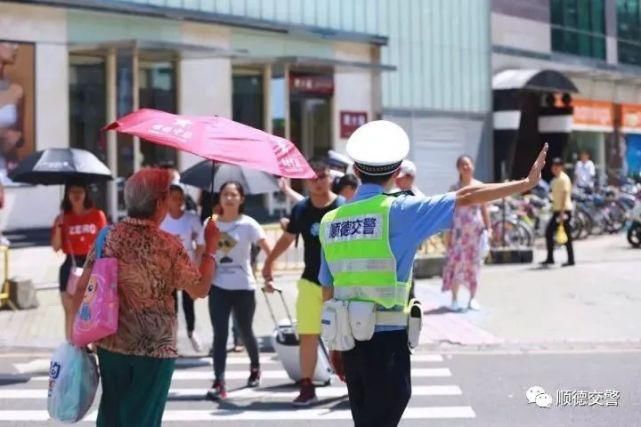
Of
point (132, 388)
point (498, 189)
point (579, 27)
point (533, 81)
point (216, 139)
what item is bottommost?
point (132, 388)

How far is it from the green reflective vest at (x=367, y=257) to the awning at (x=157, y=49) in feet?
53.7

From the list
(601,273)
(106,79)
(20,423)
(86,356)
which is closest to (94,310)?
(86,356)

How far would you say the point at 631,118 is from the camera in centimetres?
3891

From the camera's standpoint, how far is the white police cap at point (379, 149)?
4691 mm

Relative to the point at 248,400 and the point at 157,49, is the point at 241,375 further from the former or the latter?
the point at 157,49

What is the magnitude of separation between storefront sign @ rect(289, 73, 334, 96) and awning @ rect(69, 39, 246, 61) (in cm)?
327

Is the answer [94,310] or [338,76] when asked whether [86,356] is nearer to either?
[94,310]

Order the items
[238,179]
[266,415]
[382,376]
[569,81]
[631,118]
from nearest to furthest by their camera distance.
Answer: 1. [382,376]
2. [266,415]
3. [238,179]
4. [569,81]
5. [631,118]

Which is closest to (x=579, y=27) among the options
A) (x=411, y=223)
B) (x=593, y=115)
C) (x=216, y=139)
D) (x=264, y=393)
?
(x=593, y=115)

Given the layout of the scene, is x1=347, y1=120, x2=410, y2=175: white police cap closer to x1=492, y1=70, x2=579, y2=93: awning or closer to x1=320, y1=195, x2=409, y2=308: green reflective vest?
x1=320, y1=195, x2=409, y2=308: green reflective vest

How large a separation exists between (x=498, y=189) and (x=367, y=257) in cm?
67

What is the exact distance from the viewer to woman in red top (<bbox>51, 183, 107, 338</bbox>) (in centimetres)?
941

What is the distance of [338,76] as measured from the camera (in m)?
27.0

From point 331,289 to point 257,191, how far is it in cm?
405
